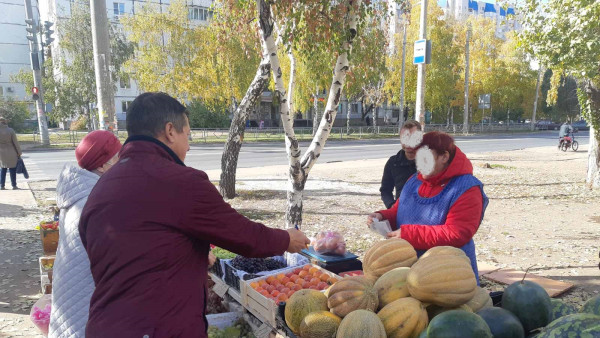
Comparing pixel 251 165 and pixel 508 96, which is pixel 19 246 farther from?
pixel 508 96

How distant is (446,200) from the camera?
9.66ft

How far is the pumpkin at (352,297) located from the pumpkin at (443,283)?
0.80ft

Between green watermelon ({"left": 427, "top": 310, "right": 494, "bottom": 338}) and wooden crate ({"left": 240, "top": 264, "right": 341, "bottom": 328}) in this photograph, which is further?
wooden crate ({"left": 240, "top": 264, "right": 341, "bottom": 328})

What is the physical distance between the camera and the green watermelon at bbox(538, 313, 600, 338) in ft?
4.93

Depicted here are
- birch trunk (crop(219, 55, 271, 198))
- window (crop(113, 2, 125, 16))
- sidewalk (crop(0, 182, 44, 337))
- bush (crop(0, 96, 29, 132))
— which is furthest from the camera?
window (crop(113, 2, 125, 16))

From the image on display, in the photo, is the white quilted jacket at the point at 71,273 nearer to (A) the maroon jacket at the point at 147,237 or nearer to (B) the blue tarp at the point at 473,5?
(A) the maroon jacket at the point at 147,237

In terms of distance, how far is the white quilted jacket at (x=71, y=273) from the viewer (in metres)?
2.46

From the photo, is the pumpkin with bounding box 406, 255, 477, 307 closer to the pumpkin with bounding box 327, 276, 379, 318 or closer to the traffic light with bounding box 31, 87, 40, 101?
the pumpkin with bounding box 327, 276, 379, 318

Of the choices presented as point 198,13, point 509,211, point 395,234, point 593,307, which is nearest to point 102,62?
point 395,234

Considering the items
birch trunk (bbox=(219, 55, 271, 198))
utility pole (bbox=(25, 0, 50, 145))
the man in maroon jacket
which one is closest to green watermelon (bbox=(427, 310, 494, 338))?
the man in maroon jacket

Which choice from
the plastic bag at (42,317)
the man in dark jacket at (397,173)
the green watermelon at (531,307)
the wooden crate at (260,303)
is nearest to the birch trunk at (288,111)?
the man in dark jacket at (397,173)

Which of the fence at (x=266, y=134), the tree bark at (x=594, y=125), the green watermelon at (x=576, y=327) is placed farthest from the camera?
the fence at (x=266, y=134)

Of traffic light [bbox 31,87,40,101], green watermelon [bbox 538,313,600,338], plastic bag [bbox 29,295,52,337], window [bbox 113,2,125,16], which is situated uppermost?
window [bbox 113,2,125,16]

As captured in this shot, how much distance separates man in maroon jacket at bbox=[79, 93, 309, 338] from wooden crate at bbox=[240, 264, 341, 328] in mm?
1175
